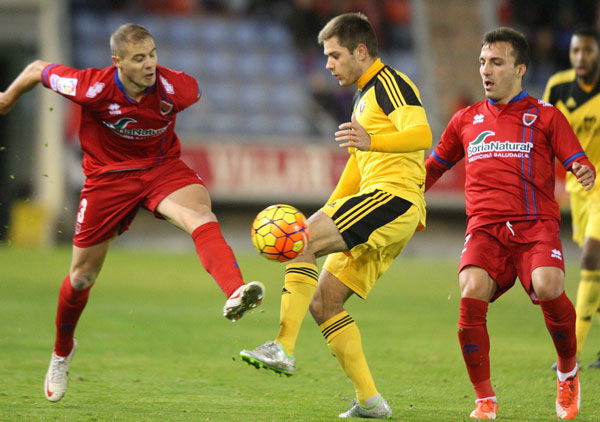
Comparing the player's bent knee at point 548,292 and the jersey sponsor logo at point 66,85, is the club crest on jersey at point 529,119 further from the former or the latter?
the jersey sponsor logo at point 66,85

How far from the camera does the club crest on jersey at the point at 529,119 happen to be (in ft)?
18.3

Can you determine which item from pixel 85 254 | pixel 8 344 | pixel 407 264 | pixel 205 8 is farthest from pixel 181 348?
pixel 205 8

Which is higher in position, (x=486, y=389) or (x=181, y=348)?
(x=486, y=389)

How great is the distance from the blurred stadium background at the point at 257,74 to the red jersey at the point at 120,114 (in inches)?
558

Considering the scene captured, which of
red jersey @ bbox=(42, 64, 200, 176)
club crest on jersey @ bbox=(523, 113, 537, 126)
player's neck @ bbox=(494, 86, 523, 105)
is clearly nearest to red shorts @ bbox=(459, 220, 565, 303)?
club crest on jersey @ bbox=(523, 113, 537, 126)

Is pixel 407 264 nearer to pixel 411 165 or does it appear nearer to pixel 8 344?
pixel 8 344

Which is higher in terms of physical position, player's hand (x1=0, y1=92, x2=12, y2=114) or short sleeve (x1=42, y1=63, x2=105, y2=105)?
short sleeve (x1=42, y1=63, x2=105, y2=105)

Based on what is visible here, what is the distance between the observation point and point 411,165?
551 centimetres

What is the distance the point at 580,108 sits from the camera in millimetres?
7781

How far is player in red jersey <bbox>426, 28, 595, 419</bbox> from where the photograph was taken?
5.41 meters

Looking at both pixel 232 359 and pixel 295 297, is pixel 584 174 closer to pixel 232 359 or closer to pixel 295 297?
pixel 295 297

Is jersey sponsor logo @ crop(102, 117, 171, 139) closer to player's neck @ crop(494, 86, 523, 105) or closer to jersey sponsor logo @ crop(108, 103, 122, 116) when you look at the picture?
jersey sponsor logo @ crop(108, 103, 122, 116)

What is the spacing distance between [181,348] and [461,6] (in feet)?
55.3

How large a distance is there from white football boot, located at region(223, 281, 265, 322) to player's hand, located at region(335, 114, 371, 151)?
2.71 ft
